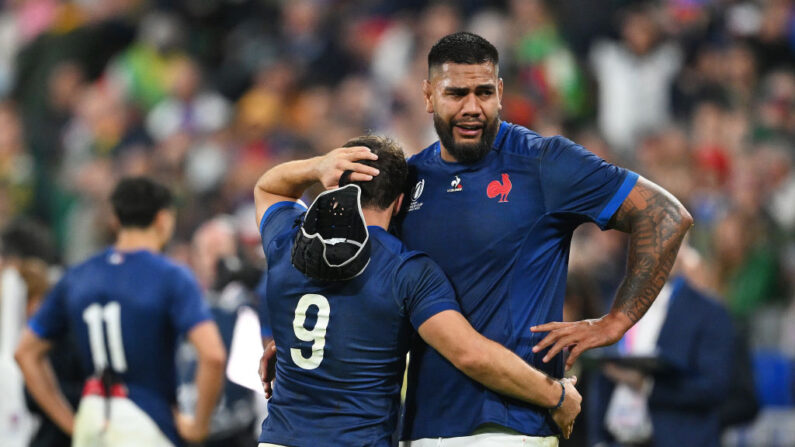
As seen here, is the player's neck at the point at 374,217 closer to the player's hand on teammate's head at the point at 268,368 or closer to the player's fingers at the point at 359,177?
the player's fingers at the point at 359,177

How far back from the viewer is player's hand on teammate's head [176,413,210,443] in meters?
5.77

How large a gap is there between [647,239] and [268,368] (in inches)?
63.7

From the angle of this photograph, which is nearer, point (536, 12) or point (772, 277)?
point (772, 277)

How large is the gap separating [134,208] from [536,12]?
278 inches

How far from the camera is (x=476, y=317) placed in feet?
13.9

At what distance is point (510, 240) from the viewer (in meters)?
4.24

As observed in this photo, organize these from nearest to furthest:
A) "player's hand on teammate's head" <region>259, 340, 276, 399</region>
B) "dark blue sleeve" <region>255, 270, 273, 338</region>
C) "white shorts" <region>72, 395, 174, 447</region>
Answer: "player's hand on teammate's head" <region>259, 340, 276, 399</region>, "dark blue sleeve" <region>255, 270, 273, 338</region>, "white shorts" <region>72, 395, 174, 447</region>

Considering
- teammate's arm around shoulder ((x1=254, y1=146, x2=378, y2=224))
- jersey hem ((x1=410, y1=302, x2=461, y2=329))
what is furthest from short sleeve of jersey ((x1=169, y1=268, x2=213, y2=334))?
jersey hem ((x1=410, y1=302, x2=461, y2=329))

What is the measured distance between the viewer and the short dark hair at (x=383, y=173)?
4254 mm

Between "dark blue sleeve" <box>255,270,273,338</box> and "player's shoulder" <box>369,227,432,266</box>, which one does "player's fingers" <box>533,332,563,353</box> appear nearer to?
"player's shoulder" <box>369,227,432,266</box>

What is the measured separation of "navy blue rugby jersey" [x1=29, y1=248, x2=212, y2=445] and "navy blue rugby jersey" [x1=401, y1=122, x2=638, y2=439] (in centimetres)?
176

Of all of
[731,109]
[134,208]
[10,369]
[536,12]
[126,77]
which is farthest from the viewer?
[126,77]

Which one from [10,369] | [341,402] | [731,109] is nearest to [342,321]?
[341,402]

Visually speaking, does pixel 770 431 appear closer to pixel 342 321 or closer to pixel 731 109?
pixel 731 109
